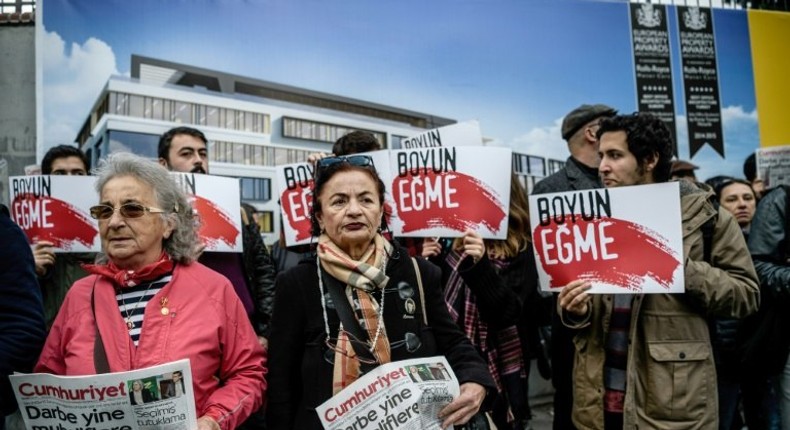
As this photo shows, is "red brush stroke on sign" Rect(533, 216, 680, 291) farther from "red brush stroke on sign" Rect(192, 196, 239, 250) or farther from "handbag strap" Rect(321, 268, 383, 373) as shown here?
"red brush stroke on sign" Rect(192, 196, 239, 250)

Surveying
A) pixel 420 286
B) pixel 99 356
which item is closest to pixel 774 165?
pixel 420 286

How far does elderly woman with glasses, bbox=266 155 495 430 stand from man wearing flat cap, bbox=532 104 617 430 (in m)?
0.97

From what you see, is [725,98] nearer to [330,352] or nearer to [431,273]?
[431,273]

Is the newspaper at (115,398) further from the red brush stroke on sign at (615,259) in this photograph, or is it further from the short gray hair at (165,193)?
the red brush stroke on sign at (615,259)

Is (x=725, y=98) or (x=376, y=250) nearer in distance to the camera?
(x=376, y=250)

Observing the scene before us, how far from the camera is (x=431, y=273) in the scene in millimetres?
2285

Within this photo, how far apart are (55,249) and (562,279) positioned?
283cm

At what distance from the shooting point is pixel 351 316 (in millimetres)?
2092

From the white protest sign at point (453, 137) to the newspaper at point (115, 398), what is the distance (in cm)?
221

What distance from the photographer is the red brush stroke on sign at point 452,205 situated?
10.2 feet

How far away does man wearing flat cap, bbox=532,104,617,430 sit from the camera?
2.98 meters

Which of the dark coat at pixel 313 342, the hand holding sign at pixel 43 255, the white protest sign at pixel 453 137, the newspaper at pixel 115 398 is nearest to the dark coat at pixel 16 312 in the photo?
the newspaper at pixel 115 398

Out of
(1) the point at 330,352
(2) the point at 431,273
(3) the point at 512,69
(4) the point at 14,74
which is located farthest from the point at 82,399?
(3) the point at 512,69

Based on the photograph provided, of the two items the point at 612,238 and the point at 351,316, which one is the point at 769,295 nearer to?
the point at 612,238
